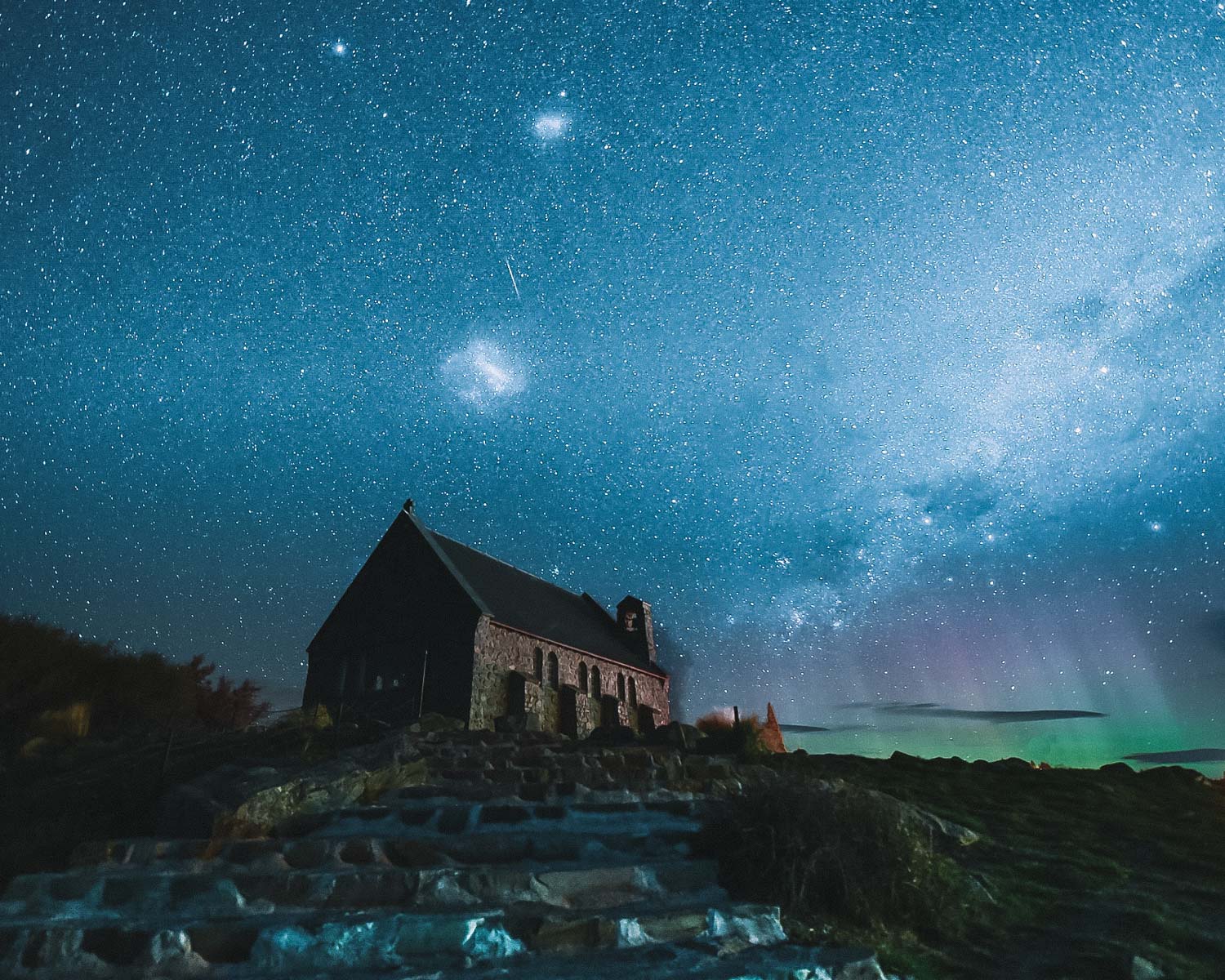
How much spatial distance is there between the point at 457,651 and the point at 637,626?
54.4 ft

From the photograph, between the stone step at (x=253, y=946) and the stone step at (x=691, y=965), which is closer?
the stone step at (x=691, y=965)

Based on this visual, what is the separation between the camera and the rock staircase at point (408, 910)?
5.29 m

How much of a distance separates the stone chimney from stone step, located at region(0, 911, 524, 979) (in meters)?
36.5

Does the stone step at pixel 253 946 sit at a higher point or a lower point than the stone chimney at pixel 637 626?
lower

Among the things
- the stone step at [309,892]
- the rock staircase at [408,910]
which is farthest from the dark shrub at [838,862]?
the stone step at [309,892]

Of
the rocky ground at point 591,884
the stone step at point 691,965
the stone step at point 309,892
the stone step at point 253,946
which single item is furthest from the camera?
the stone step at point 309,892

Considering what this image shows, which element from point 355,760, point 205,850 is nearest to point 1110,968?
point 205,850

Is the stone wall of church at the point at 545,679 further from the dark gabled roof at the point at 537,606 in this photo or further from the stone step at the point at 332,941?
the stone step at the point at 332,941

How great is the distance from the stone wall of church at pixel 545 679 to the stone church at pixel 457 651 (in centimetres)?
6

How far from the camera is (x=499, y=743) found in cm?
1723

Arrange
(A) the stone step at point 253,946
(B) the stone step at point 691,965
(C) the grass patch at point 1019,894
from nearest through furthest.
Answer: (B) the stone step at point 691,965 → (A) the stone step at point 253,946 → (C) the grass patch at point 1019,894

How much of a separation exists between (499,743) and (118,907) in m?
11.5

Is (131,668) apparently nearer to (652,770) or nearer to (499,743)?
(499,743)

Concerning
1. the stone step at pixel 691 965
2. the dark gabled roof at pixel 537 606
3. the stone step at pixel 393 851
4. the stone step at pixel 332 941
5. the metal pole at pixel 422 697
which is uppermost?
the dark gabled roof at pixel 537 606
